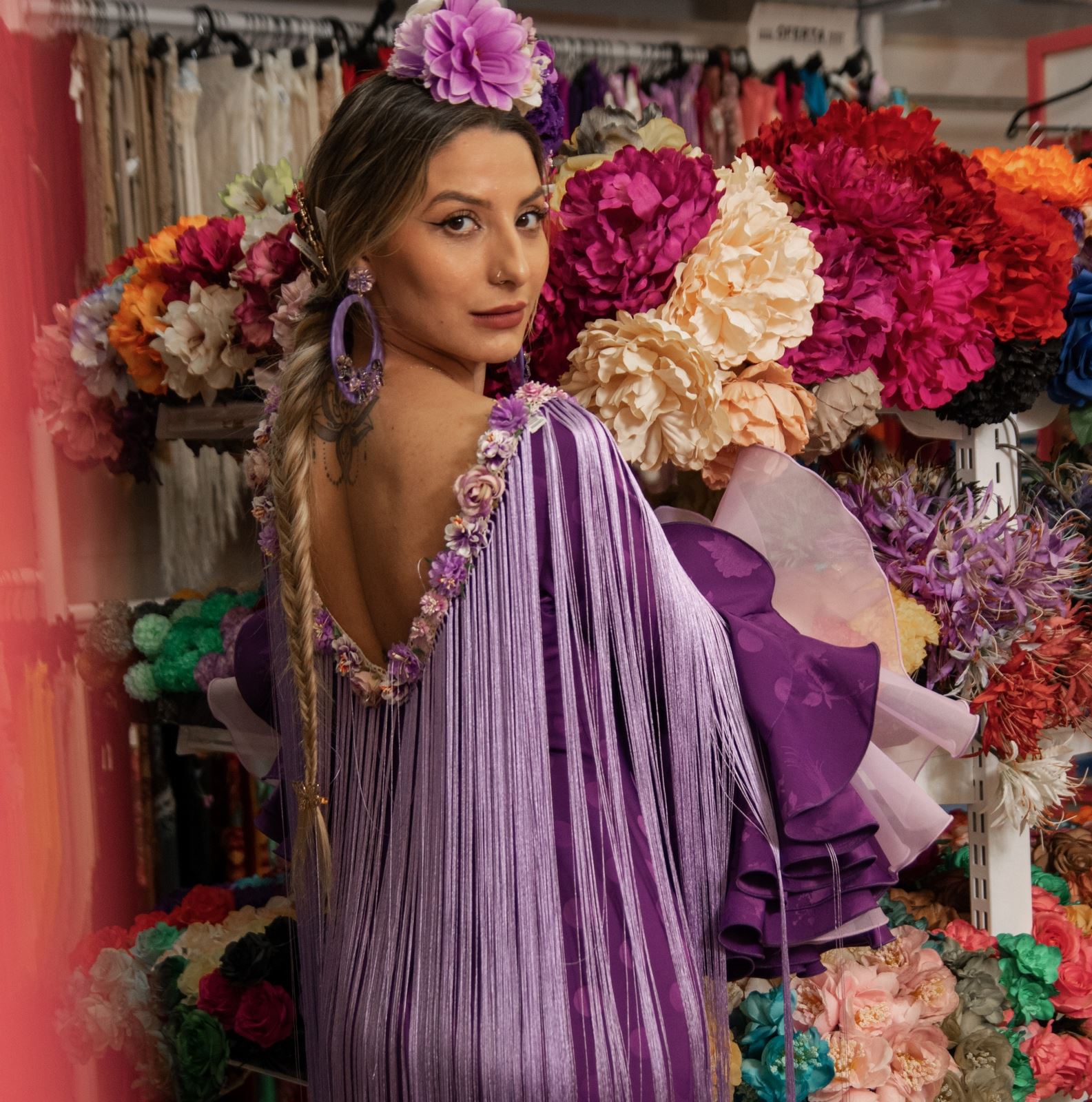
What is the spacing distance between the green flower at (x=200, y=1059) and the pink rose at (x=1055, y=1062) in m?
0.94

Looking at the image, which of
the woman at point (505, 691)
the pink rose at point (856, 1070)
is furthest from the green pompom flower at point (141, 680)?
the pink rose at point (856, 1070)

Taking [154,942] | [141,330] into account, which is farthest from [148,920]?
[141,330]

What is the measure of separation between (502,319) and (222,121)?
52.1 inches

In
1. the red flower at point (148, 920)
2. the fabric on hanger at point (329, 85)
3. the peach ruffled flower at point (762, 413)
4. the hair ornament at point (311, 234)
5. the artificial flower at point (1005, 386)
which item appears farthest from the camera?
the fabric on hanger at point (329, 85)

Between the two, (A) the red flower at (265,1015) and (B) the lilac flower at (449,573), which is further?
(A) the red flower at (265,1015)

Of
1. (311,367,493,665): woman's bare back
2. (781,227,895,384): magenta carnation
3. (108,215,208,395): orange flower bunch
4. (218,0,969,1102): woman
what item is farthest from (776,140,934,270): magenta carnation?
(108,215,208,395): orange flower bunch

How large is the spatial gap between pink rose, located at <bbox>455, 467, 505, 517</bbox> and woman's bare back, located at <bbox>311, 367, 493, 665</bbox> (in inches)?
0.9

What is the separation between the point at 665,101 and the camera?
255cm

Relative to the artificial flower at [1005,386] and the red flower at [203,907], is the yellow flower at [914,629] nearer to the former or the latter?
the artificial flower at [1005,386]

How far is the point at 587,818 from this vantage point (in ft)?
3.28

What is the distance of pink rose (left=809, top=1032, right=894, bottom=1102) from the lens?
1326mm

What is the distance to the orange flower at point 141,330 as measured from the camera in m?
1.51

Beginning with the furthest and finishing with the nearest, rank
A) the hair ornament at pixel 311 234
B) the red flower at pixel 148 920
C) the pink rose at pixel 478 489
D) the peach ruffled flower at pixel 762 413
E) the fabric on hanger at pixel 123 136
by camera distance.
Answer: the fabric on hanger at pixel 123 136
the red flower at pixel 148 920
the peach ruffled flower at pixel 762 413
the hair ornament at pixel 311 234
the pink rose at pixel 478 489

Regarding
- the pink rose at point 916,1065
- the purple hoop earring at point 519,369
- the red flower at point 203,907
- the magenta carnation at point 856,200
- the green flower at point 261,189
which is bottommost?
the pink rose at point 916,1065
